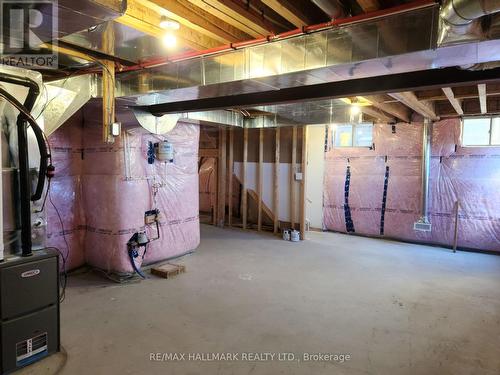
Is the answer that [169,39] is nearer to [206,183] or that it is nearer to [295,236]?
[295,236]

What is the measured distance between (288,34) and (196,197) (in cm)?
306

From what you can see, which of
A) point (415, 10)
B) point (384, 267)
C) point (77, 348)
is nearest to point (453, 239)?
point (384, 267)

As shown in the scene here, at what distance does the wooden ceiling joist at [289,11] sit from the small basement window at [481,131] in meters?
4.26

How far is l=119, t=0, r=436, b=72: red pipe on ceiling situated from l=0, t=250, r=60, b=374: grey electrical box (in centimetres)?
159

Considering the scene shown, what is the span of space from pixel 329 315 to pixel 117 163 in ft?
8.69

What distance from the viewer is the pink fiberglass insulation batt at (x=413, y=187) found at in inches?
198

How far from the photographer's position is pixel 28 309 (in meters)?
2.18

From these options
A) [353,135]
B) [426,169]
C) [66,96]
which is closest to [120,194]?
[66,96]

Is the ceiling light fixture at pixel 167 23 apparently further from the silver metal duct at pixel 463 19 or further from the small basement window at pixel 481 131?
the small basement window at pixel 481 131

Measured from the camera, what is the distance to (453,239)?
5.24 m

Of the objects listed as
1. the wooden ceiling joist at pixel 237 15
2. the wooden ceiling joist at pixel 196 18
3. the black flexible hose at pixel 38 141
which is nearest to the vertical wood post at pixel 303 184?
the wooden ceiling joist at pixel 196 18

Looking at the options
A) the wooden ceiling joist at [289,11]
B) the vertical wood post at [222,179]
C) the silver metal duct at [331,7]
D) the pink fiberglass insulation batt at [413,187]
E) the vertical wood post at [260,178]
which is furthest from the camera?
the vertical wood post at [222,179]

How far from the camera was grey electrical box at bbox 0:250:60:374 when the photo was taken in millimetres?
2074

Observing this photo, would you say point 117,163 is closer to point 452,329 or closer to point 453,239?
point 452,329
